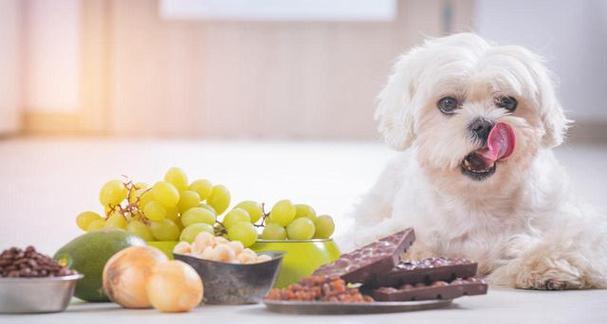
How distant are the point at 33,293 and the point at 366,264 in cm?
64

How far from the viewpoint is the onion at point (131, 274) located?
7.93 ft

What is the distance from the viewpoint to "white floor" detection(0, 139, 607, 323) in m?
2.66

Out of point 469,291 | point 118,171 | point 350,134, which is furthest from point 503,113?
point 350,134

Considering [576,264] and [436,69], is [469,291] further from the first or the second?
[436,69]

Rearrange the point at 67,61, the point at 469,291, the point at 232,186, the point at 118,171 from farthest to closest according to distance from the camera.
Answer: the point at 67,61, the point at 118,171, the point at 232,186, the point at 469,291

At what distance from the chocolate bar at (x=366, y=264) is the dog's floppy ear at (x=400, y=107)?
79cm

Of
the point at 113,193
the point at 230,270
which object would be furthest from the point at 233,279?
the point at 113,193

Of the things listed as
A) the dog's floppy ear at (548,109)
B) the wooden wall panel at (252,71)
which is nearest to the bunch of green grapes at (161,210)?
the dog's floppy ear at (548,109)

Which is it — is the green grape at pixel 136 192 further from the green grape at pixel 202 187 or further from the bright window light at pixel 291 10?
the bright window light at pixel 291 10

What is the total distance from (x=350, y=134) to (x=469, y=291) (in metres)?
11.3

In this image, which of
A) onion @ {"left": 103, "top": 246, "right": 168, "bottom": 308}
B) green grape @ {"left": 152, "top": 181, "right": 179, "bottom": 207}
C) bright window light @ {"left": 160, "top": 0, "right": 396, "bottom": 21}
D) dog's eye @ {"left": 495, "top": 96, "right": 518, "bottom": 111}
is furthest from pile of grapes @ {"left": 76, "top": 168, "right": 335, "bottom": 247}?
bright window light @ {"left": 160, "top": 0, "right": 396, "bottom": 21}

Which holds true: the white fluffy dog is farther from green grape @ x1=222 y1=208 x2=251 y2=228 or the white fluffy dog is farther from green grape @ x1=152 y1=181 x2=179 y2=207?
green grape @ x1=152 y1=181 x2=179 y2=207

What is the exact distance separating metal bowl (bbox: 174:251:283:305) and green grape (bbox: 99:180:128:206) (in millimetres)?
402

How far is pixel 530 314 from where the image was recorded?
2.47 meters
